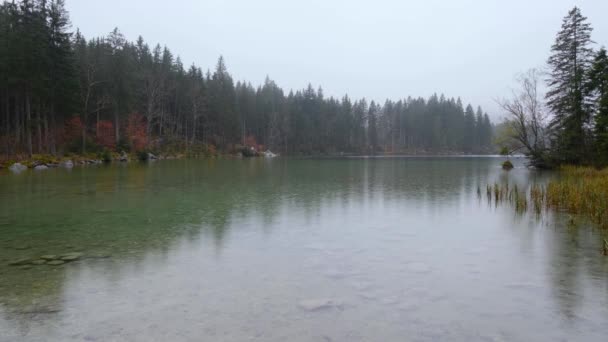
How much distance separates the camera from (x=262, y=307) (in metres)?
5.58

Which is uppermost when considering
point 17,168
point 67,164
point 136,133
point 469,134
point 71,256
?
point 469,134

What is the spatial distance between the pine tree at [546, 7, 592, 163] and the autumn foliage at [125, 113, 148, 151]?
56431 mm

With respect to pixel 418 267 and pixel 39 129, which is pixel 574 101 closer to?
pixel 418 267

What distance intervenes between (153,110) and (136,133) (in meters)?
9.48

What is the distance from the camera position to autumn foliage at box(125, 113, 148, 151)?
62.9 m

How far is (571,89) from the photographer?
38.4 metres

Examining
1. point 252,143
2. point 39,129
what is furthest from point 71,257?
point 252,143

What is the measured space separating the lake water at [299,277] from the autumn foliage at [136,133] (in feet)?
170

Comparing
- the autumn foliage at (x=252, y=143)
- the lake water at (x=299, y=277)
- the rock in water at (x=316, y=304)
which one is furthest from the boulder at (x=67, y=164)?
the autumn foliage at (x=252, y=143)

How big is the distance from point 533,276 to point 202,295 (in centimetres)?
588

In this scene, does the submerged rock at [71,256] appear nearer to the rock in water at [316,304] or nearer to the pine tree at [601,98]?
the rock in water at [316,304]

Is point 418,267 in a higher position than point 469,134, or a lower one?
lower

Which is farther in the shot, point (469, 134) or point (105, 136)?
point (469, 134)

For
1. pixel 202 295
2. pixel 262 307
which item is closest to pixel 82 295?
pixel 202 295
